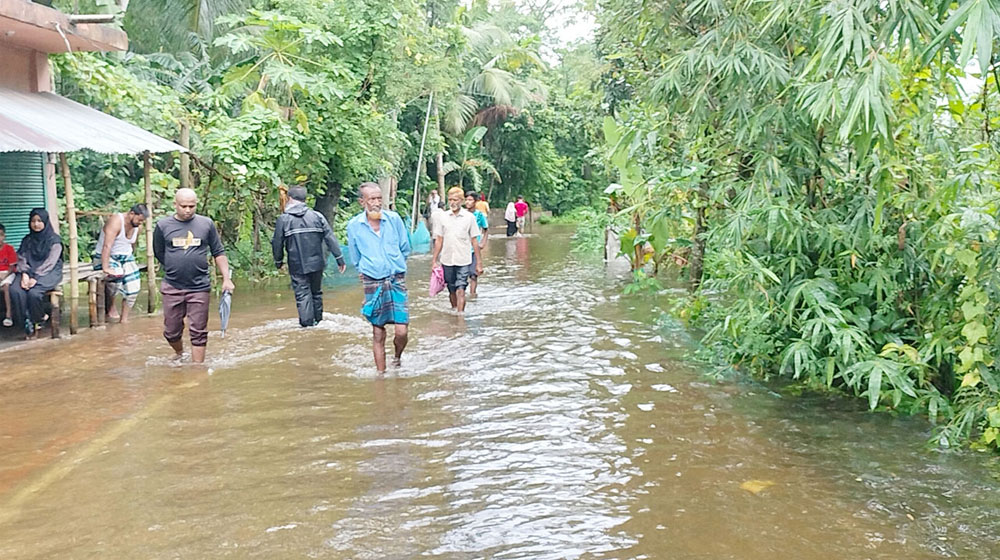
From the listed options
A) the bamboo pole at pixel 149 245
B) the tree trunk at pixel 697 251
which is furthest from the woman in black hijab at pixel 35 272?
the tree trunk at pixel 697 251

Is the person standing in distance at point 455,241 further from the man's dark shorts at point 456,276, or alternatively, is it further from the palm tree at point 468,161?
the palm tree at point 468,161

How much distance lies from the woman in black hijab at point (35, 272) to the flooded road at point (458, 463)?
36.3 inches

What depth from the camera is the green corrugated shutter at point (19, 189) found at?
465 inches

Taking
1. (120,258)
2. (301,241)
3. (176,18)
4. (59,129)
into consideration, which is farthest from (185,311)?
(176,18)

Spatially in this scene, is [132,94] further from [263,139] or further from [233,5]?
[233,5]

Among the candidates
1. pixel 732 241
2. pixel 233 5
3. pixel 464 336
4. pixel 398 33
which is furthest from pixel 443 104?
pixel 732 241

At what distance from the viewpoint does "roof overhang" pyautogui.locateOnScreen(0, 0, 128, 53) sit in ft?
33.9

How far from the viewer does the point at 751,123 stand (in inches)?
263

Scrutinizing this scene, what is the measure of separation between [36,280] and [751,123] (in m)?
8.27

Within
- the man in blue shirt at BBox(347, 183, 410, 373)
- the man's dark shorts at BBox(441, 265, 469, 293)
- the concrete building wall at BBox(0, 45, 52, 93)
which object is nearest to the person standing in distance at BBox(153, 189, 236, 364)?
the man in blue shirt at BBox(347, 183, 410, 373)

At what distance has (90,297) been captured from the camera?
1143 cm

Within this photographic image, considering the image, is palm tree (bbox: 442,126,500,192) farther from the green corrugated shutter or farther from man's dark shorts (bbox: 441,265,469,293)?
man's dark shorts (bbox: 441,265,469,293)

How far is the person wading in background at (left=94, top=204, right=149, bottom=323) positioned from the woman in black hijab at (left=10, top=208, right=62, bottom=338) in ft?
2.41

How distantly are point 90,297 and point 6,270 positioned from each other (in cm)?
115
